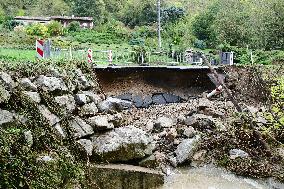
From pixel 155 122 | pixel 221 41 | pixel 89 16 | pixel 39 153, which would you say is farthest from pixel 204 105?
pixel 89 16

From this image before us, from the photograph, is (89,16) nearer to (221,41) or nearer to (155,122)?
(221,41)

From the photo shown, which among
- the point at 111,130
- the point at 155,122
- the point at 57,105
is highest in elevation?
the point at 57,105

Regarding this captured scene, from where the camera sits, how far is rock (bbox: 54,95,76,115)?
392 inches

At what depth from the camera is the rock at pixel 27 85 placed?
9.34 m

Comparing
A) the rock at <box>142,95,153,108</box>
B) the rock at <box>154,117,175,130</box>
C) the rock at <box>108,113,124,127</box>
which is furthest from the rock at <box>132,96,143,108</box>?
the rock at <box>108,113,124,127</box>

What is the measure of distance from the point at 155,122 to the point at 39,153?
6470mm

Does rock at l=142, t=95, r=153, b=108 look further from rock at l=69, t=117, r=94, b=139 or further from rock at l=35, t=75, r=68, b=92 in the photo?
rock at l=69, t=117, r=94, b=139

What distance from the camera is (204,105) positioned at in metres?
16.1

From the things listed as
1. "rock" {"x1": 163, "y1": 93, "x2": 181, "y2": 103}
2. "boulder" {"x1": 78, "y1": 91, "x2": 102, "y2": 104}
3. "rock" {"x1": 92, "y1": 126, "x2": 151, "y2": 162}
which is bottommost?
"rock" {"x1": 163, "y1": 93, "x2": 181, "y2": 103}

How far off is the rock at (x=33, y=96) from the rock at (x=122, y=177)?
74.5 inches

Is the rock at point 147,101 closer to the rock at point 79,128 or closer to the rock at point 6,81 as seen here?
the rock at point 79,128

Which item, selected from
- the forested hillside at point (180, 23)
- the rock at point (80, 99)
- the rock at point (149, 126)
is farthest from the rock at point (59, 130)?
the forested hillside at point (180, 23)

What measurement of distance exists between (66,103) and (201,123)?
18.0ft

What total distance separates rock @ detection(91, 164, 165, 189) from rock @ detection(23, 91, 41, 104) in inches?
74.5
